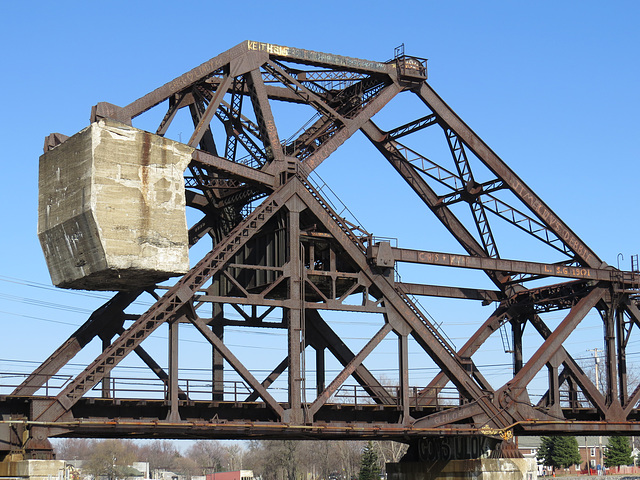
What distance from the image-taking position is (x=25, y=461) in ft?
95.9

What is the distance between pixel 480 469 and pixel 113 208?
60.1 feet

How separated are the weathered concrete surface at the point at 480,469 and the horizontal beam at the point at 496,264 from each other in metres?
7.94

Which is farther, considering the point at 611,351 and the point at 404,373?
the point at 611,351

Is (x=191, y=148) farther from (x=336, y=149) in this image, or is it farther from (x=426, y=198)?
(x=426, y=198)

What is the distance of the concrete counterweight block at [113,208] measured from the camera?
31109 millimetres

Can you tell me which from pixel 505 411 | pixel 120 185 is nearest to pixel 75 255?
pixel 120 185

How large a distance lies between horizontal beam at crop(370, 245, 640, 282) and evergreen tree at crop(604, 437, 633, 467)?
73.5 meters

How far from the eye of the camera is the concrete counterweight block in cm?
3111

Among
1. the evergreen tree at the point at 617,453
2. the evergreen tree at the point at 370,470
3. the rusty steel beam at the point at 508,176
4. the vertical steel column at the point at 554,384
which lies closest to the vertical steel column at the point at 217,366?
the rusty steel beam at the point at 508,176

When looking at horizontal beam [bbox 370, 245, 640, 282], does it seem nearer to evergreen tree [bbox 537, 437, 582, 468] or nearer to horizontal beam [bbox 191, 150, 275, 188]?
horizontal beam [bbox 191, 150, 275, 188]

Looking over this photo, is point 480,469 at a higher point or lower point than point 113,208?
lower

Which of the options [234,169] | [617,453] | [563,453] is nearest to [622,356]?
[234,169]

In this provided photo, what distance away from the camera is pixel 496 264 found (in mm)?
41062

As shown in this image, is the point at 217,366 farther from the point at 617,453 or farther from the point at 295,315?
the point at 617,453
